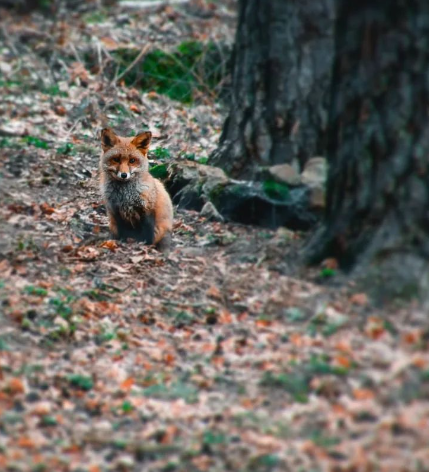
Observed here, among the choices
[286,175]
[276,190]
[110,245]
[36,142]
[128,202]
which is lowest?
[110,245]

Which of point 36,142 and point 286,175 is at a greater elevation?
point 286,175

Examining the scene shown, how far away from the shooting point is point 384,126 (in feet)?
18.7

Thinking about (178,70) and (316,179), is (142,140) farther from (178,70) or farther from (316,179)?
(178,70)

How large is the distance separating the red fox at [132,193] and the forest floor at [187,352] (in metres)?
0.21

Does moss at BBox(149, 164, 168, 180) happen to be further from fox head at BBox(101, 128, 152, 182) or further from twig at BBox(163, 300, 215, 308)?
twig at BBox(163, 300, 215, 308)

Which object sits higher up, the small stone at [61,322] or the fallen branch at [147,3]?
the fallen branch at [147,3]

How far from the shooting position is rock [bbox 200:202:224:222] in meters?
8.57

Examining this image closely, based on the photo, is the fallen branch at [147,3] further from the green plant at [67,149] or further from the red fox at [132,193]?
the red fox at [132,193]

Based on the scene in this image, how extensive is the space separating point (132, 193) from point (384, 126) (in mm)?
3797

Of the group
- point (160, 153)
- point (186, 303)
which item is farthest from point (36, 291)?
point (160, 153)

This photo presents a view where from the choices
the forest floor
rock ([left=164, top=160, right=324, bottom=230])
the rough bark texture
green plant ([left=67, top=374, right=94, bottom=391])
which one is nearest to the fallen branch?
the forest floor

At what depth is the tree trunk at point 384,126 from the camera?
550cm

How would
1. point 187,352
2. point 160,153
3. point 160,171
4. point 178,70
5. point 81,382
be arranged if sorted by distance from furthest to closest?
point 178,70
point 160,153
point 160,171
point 187,352
point 81,382

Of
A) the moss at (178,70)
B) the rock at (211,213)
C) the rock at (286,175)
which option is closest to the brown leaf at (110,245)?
the rock at (211,213)
